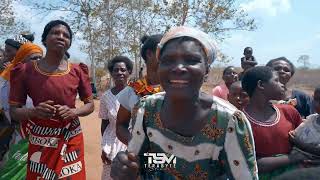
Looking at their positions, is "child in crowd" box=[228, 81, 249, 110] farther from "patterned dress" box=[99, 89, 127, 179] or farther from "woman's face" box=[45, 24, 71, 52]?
"woman's face" box=[45, 24, 71, 52]

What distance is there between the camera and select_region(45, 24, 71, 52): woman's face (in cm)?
402

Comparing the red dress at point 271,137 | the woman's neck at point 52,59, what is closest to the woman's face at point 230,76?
the red dress at point 271,137

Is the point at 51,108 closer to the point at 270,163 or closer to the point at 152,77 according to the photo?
the point at 152,77

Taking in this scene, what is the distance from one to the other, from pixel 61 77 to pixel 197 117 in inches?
77.3

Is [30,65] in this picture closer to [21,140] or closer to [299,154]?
[21,140]

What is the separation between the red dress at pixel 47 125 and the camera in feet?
12.8

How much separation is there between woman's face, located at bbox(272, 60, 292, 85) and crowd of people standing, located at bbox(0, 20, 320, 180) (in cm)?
1

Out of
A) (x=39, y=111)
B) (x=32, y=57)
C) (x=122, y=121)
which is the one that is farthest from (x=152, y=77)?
(x=32, y=57)

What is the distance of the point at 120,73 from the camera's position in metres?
5.40

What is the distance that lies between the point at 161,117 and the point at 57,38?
6.45 feet

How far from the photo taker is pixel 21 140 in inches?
167

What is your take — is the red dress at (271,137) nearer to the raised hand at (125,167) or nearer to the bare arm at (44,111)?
the bare arm at (44,111)

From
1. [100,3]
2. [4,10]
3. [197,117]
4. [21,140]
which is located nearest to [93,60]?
[100,3]

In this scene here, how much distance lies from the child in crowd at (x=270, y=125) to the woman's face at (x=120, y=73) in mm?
1895
